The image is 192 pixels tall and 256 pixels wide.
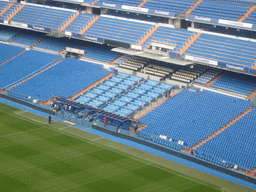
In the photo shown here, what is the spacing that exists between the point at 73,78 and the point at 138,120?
12115mm

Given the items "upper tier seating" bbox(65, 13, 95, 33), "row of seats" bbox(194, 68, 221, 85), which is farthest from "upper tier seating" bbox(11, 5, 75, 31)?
"row of seats" bbox(194, 68, 221, 85)

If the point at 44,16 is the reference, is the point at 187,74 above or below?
below

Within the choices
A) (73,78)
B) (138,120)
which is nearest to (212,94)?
(138,120)

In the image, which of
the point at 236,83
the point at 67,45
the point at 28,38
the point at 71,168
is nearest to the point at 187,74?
the point at 236,83

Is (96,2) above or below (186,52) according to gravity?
above

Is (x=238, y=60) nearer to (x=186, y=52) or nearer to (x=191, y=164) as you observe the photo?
(x=186, y=52)

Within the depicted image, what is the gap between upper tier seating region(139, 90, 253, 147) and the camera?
37969mm

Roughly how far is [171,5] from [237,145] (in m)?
22.3

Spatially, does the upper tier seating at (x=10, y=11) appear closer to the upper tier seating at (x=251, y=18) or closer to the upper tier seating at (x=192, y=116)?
the upper tier seating at (x=192, y=116)

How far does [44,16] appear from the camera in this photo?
60.5 m

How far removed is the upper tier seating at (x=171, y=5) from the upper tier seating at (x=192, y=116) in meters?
11.8

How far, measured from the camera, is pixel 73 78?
165 feet

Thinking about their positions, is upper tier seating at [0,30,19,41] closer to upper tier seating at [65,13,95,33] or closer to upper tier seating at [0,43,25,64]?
upper tier seating at [0,43,25,64]

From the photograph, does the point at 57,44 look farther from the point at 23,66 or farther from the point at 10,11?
the point at 10,11
